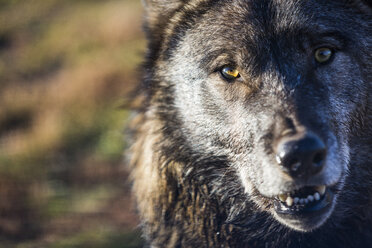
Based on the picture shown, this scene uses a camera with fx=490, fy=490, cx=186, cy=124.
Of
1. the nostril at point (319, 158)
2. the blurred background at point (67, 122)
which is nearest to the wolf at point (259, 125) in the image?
the nostril at point (319, 158)

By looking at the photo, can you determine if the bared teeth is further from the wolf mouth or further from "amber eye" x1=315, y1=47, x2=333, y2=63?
"amber eye" x1=315, y1=47, x2=333, y2=63

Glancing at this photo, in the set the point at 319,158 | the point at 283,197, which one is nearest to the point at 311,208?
the point at 283,197

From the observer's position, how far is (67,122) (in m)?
7.93

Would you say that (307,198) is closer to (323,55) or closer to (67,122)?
(323,55)

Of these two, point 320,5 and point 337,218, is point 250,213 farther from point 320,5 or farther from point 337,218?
point 320,5

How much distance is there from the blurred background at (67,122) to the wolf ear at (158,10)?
14.7 inches

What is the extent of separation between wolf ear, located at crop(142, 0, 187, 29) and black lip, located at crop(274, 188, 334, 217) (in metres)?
1.73

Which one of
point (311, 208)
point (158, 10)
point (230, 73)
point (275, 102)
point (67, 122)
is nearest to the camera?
point (311, 208)

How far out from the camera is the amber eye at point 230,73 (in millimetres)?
3213

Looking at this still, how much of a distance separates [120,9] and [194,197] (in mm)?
9771

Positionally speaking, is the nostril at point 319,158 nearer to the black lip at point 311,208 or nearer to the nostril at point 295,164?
the nostril at point 295,164

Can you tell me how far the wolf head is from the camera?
2809mm

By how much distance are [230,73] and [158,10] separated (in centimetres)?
103

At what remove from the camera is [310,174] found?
2691 millimetres
